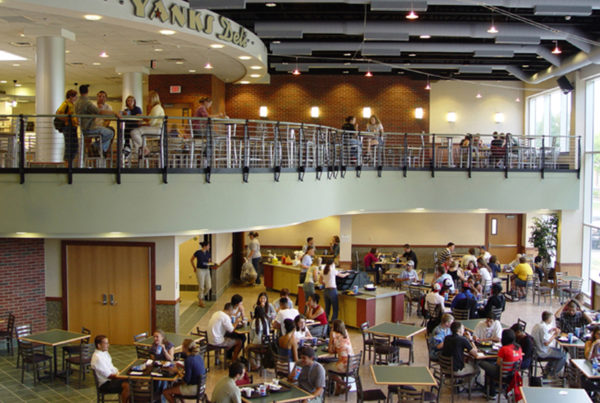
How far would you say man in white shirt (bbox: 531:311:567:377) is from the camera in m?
11.4

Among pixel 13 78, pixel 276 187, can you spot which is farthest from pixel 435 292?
pixel 13 78

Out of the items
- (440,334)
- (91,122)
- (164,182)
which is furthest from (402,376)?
(91,122)

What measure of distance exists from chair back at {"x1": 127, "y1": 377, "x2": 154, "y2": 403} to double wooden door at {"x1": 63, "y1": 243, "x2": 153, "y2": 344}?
4562 mm

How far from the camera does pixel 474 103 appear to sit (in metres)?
25.1

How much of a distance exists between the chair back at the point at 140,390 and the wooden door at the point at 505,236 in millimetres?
18050

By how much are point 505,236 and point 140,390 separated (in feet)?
61.5

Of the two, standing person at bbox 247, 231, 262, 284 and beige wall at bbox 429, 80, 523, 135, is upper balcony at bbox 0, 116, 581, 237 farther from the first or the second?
beige wall at bbox 429, 80, 523, 135

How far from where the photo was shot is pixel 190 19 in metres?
13.2

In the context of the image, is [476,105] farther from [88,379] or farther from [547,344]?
[88,379]

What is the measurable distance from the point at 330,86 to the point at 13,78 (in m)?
Answer: 11.9

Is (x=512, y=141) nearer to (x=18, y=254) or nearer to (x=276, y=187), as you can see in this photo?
(x=276, y=187)

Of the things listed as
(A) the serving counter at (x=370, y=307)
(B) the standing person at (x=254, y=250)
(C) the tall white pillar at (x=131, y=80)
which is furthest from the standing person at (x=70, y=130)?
(B) the standing person at (x=254, y=250)

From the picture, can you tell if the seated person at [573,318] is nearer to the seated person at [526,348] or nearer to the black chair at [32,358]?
the seated person at [526,348]

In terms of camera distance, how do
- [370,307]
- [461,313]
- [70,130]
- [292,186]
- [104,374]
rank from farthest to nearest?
[370,307] < [461,313] < [292,186] < [70,130] < [104,374]
